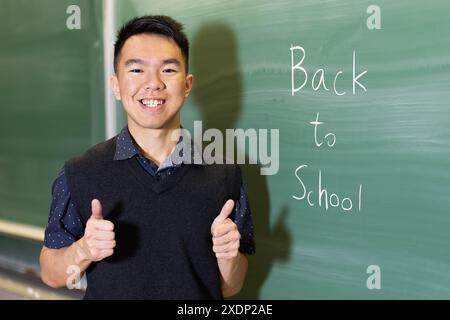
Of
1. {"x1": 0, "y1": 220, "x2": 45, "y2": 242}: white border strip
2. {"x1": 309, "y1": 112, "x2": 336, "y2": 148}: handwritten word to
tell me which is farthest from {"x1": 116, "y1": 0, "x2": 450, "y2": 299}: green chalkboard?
{"x1": 0, "y1": 220, "x2": 45, "y2": 242}: white border strip

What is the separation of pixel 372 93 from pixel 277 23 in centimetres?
25

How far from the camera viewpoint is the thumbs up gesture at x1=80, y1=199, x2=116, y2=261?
0.87 metres

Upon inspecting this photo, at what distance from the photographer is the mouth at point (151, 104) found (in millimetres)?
963

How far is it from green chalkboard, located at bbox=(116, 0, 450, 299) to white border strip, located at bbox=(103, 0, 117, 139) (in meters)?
0.23

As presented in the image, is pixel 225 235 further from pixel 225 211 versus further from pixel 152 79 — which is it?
pixel 152 79

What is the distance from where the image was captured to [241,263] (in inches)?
41.3

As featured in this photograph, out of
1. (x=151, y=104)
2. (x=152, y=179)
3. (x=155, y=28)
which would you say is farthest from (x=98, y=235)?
(x=155, y=28)

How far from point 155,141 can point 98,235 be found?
0.74 feet

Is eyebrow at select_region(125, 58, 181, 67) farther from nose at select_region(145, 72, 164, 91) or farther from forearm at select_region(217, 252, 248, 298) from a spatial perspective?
forearm at select_region(217, 252, 248, 298)

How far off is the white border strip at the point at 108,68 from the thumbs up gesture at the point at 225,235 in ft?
1.86

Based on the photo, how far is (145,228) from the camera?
3.15 ft

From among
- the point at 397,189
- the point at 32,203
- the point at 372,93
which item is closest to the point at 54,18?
the point at 32,203

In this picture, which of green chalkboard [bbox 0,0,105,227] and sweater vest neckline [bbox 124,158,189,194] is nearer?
sweater vest neckline [bbox 124,158,189,194]

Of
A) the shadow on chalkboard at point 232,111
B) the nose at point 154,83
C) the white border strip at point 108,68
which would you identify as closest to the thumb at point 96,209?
the nose at point 154,83
